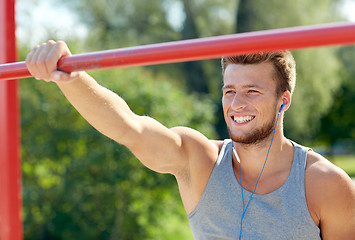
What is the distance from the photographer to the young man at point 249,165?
5.50ft

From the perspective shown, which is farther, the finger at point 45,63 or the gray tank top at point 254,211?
the gray tank top at point 254,211

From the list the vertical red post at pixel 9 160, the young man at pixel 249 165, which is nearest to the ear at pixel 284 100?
the young man at pixel 249 165

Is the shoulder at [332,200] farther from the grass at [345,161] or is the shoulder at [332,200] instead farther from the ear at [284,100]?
the grass at [345,161]

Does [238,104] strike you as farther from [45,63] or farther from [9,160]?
[9,160]

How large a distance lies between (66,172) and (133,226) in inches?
38.2

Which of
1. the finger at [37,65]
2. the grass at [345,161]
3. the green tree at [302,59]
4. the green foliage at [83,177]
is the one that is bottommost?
the grass at [345,161]

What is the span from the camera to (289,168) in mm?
1831

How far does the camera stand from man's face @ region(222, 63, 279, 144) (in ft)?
5.68

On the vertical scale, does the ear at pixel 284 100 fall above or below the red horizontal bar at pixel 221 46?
below

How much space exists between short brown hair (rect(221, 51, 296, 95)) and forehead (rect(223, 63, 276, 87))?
0.06 feet

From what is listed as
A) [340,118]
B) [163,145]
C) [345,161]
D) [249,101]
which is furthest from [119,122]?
[345,161]

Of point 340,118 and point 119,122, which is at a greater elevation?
point 119,122

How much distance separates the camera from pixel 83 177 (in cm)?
533

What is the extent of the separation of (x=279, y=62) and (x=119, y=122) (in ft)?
2.10
